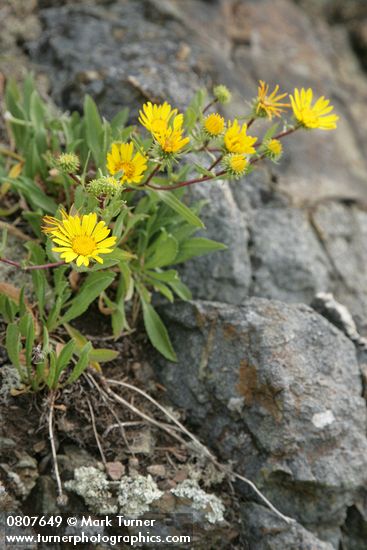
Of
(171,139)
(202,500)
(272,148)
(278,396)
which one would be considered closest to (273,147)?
(272,148)

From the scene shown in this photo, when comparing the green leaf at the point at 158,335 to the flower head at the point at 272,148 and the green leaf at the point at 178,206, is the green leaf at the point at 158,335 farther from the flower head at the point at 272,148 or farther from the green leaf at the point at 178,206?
the flower head at the point at 272,148

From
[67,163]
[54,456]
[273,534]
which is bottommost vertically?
[273,534]

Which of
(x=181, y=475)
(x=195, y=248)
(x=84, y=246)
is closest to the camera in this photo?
(x=84, y=246)

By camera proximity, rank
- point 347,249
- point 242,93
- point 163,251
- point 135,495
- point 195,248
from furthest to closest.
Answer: point 242,93 < point 347,249 < point 195,248 < point 163,251 < point 135,495

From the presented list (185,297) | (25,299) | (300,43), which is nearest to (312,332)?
(185,297)

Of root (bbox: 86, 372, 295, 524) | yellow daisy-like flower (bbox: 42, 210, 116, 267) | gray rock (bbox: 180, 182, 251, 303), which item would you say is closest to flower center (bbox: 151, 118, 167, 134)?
yellow daisy-like flower (bbox: 42, 210, 116, 267)

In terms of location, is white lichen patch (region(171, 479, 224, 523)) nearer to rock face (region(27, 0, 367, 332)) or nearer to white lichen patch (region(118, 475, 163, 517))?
white lichen patch (region(118, 475, 163, 517))

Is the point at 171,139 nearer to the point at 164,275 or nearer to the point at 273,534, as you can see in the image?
the point at 164,275

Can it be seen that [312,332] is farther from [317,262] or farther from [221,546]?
[221,546]
